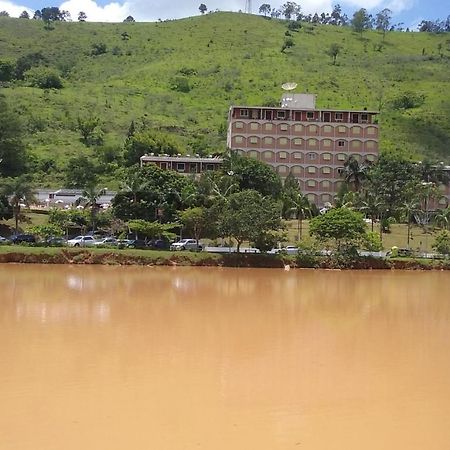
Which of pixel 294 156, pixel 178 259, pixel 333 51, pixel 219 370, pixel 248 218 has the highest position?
pixel 333 51

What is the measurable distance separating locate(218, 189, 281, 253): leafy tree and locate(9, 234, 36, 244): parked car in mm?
13935

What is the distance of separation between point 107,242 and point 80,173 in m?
26.3

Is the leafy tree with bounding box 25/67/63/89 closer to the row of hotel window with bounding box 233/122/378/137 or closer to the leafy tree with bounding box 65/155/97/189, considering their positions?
the leafy tree with bounding box 65/155/97/189

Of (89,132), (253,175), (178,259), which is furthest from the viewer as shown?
(89,132)

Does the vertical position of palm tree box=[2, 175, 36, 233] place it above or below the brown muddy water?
above

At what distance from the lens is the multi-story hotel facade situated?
75000 millimetres

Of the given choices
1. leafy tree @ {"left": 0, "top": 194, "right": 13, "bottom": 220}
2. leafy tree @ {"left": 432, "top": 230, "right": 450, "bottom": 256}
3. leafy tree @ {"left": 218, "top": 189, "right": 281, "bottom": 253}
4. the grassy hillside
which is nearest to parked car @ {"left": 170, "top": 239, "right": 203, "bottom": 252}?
leafy tree @ {"left": 218, "top": 189, "right": 281, "bottom": 253}

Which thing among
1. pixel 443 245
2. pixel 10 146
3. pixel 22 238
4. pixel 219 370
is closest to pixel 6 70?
pixel 10 146

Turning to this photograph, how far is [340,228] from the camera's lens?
4616 centimetres

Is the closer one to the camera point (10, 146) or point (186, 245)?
point (186, 245)

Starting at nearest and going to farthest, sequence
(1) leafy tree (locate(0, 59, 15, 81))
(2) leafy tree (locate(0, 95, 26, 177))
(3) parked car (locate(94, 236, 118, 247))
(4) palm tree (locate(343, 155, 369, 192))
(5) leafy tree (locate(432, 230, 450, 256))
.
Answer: (3) parked car (locate(94, 236, 118, 247)) → (5) leafy tree (locate(432, 230, 450, 256)) → (2) leafy tree (locate(0, 95, 26, 177)) → (4) palm tree (locate(343, 155, 369, 192)) → (1) leafy tree (locate(0, 59, 15, 81))

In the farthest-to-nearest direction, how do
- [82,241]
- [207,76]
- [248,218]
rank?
[207,76]
[82,241]
[248,218]

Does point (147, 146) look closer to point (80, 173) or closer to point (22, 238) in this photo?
point (80, 173)

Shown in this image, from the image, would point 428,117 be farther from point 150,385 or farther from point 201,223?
point 150,385
